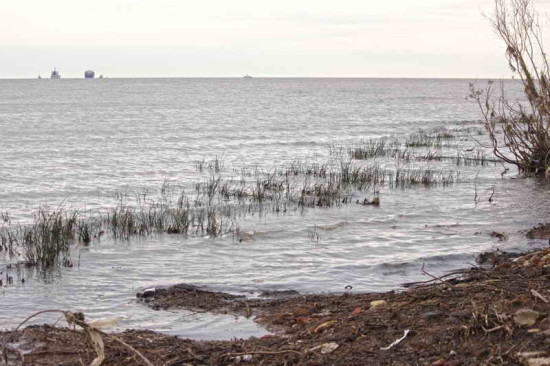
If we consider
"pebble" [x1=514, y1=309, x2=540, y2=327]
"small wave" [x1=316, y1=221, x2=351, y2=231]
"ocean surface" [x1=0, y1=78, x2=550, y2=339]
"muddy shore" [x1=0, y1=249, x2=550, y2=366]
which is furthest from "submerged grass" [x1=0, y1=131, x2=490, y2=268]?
"pebble" [x1=514, y1=309, x2=540, y2=327]

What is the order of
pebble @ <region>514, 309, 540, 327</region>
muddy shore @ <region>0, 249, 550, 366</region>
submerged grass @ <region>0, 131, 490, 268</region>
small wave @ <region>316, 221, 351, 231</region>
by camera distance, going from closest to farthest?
muddy shore @ <region>0, 249, 550, 366</region> → pebble @ <region>514, 309, 540, 327</region> → submerged grass @ <region>0, 131, 490, 268</region> → small wave @ <region>316, 221, 351, 231</region>

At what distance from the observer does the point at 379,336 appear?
21.8ft

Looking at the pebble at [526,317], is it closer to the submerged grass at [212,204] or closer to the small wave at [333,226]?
the submerged grass at [212,204]

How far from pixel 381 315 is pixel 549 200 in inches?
491

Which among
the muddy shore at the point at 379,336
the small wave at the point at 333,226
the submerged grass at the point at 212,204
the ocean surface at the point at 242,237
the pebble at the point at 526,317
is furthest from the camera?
the small wave at the point at 333,226

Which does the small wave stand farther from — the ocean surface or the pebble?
the pebble

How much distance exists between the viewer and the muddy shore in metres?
5.95

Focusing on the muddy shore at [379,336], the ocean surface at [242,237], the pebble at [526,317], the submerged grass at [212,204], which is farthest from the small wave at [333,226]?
the pebble at [526,317]

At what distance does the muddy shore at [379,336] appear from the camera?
5.95 m

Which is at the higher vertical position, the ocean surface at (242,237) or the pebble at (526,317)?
the pebble at (526,317)

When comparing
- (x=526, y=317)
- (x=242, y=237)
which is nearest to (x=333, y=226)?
(x=242, y=237)

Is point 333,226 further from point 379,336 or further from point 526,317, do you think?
point 526,317

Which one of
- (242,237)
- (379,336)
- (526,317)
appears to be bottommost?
(242,237)

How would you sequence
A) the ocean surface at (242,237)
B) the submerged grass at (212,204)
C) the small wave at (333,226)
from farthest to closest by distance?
the small wave at (333,226)
the submerged grass at (212,204)
the ocean surface at (242,237)
